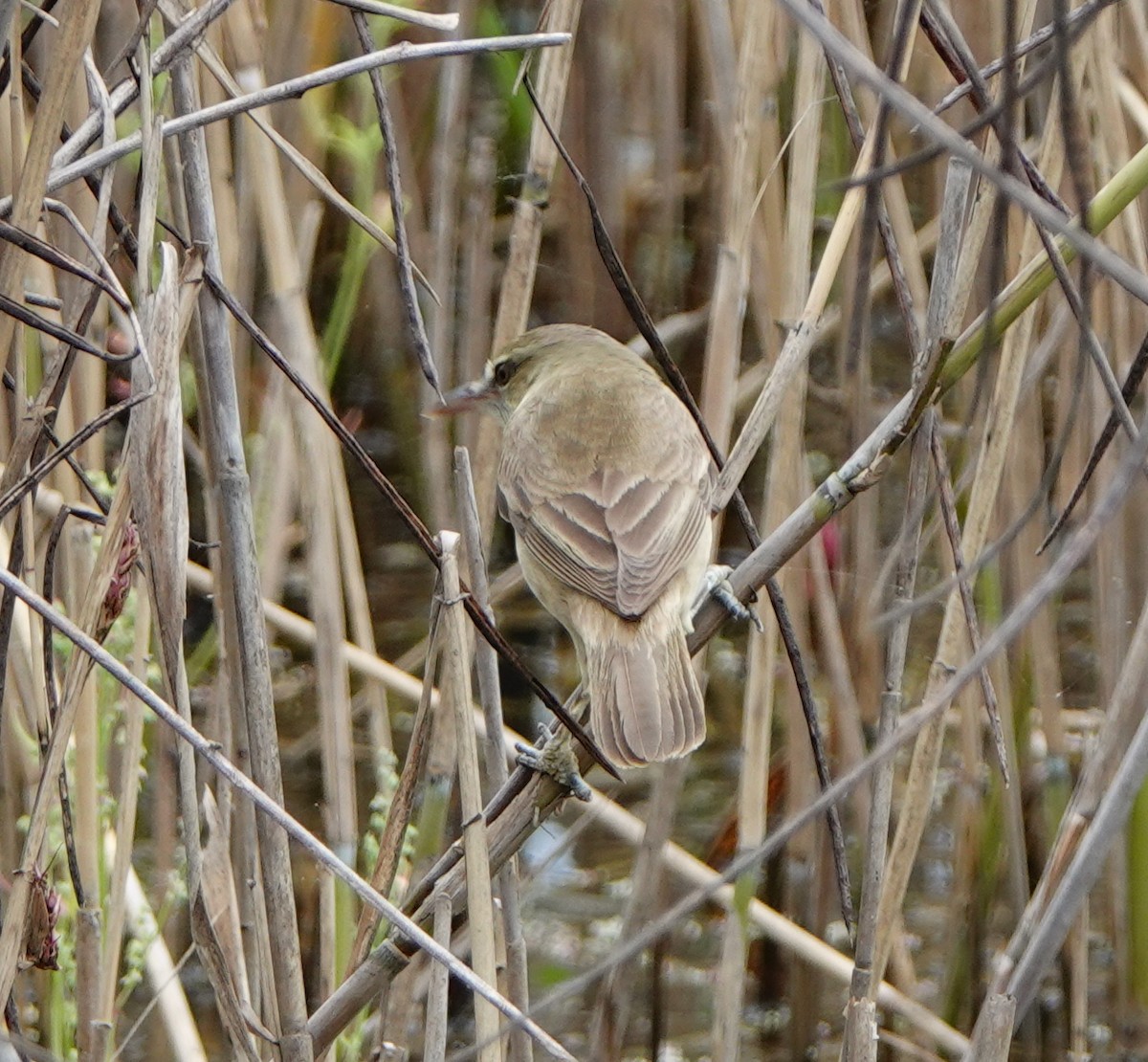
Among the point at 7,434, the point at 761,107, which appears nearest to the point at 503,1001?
the point at 7,434

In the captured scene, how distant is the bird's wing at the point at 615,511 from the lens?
2650 mm

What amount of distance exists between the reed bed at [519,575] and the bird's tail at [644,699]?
0.11 meters

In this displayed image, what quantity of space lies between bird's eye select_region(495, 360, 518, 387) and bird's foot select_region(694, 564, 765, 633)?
704mm

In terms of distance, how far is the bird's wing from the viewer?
2650 millimetres

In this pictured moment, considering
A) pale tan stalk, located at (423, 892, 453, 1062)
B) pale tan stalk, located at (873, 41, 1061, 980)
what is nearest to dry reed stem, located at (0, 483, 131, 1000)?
pale tan stalk, located at (423, 892, 453, 1062)

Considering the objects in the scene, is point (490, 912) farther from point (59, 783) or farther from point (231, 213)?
point (231, 213)

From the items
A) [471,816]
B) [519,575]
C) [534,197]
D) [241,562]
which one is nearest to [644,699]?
[471,816]

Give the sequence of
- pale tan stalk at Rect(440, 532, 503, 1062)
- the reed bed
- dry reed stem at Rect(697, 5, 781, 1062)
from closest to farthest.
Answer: the reed bed → pale tan stalk at Rect(440, 532, 503, 1062) → dry reed stem at Rect(697, 5, 781, 1062)

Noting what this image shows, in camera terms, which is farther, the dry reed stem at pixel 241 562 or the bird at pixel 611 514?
the bird at pixel 611 514

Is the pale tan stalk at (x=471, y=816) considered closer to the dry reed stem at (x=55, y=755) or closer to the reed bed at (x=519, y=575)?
the reed bed at (x=519, y=575)

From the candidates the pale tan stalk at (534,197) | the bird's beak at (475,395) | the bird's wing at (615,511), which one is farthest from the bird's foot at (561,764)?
the bird's beak at (475,395)

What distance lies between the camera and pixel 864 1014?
2.17m

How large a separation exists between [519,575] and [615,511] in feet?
4.09

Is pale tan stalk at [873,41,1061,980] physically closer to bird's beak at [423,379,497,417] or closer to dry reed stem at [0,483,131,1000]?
bird's beak at [423,379,497,417]
